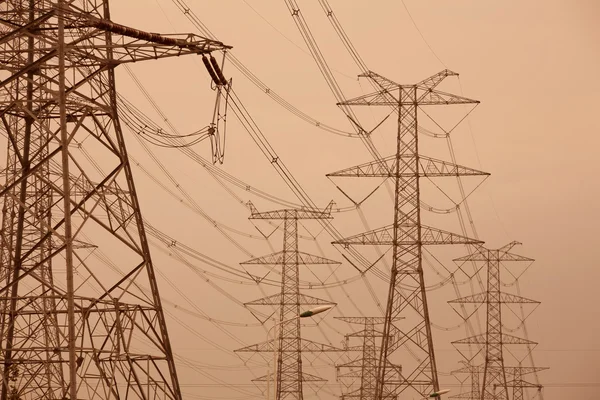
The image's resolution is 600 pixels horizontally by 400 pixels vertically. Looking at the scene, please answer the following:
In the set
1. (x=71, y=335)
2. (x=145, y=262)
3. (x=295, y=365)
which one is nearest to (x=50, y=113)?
(x=145, y=262)

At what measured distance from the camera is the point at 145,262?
75.5 feet

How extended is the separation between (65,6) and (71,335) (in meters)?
7.03

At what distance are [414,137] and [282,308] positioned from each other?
11462 millimetres

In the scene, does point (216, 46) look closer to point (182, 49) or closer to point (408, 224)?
point (182, 49)

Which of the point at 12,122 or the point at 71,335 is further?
the point at 12,122

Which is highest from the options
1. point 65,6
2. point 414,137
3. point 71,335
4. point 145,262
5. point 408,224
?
point 414,137

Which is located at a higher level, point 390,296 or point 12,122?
point 12,122

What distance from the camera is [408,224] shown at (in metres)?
38.5

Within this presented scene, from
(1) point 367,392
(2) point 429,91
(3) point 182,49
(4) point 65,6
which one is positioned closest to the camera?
(4) point 65,6

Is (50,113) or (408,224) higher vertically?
(408,224)

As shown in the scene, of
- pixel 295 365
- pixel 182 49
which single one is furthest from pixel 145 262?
pixel 295 365

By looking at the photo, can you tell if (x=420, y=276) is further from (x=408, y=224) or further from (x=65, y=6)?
(x=65, y=6)

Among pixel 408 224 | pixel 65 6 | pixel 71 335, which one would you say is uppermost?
pixel 408 224

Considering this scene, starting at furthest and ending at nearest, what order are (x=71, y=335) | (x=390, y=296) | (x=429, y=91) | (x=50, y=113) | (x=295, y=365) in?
(x=295, y=365), (x=429, y=91), (x=390, y=296), (x=50, y=113), (x=71, y=335)
